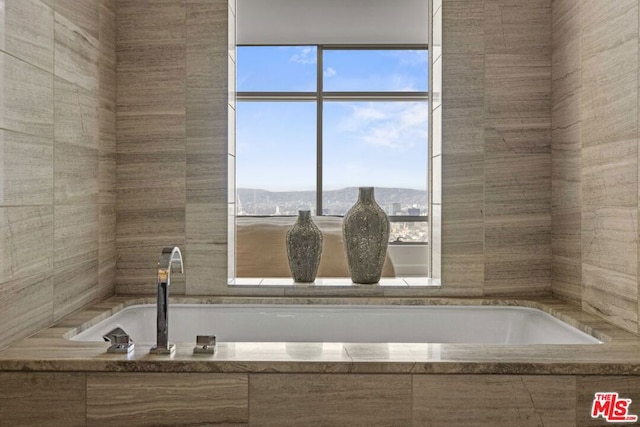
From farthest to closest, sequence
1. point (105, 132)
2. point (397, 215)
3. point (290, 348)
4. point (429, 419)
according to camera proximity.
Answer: point (397, 215), point (105, 132), point (290, 348), point (429, 419)

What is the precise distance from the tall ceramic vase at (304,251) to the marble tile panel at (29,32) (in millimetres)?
1036

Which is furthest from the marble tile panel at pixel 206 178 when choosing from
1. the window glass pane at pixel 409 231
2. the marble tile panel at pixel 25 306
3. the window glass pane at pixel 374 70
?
the window glass pane at pixel 409 231

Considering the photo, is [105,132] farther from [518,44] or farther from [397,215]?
[397,215]

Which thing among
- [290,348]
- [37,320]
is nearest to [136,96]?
[37,320]

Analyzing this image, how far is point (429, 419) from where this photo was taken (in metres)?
1.25

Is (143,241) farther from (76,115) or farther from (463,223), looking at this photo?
(463,223)

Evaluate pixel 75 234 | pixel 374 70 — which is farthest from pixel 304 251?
pixel 374 70

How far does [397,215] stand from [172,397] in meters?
4.09

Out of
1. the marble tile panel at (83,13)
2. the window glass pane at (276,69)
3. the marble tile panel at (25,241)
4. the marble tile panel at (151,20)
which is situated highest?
the window glass pane at (276,69)

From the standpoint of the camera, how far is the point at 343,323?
2.00 meters

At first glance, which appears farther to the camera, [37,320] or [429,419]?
[37,320]

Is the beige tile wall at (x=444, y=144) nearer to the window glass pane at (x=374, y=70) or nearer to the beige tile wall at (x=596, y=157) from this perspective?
the beige tile wall at (x=596, y=157)

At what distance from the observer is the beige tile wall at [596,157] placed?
1.55m

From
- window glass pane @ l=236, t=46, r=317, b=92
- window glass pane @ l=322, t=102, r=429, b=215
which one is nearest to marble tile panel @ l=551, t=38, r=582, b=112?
window glass pane @ l=322, t=102, r=429, b=215
